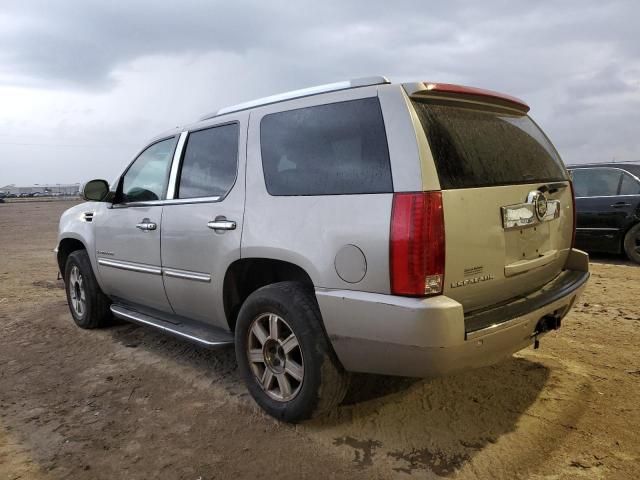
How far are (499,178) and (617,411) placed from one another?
160 centimetres

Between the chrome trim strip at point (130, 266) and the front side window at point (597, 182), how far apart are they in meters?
7.14

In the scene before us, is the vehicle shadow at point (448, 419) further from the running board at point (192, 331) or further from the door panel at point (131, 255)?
the door panel at point (131, 255)

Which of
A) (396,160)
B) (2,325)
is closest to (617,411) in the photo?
(396,160)

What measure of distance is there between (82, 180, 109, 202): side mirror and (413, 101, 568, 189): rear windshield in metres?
3.15

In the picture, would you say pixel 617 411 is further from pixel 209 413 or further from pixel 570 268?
pixel 209 413

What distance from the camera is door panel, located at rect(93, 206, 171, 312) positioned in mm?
4113

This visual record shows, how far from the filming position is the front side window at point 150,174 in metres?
4.17

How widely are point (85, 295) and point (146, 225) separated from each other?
1.59m

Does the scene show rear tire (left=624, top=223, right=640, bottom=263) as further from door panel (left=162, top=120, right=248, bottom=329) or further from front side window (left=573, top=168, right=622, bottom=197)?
door panel (left=162, top=120, right=248, bottom=329)

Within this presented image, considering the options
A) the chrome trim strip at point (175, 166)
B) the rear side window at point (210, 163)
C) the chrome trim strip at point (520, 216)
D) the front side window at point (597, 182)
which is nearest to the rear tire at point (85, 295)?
the chrome trim strip at point (175, 166)

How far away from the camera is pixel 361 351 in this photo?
2.68 meters

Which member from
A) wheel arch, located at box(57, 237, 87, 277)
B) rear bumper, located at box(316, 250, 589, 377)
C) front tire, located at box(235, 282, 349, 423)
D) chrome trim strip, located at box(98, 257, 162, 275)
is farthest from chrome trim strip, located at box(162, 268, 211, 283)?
wheel arch, located at box(57, 237, 87, 277)

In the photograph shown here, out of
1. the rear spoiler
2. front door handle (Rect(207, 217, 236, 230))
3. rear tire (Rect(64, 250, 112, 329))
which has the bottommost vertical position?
rear tire (Rect(64, 250, 112, 329))

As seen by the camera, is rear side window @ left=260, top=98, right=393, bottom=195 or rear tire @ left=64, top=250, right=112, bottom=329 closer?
rear side window @ left=260, top=98, right=393, bottom=195
